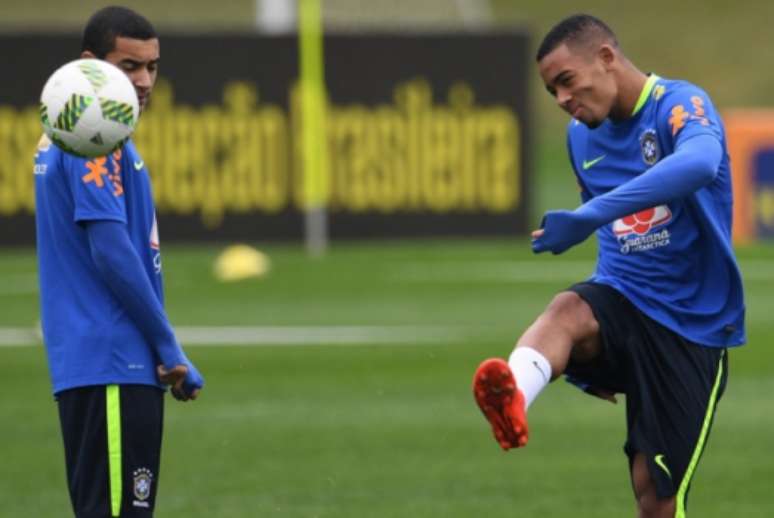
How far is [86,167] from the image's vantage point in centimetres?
636

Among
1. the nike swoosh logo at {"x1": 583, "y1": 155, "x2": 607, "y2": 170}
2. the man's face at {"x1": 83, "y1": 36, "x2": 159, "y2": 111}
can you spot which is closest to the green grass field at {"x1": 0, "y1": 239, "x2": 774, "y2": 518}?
the nike swoosh logo at {"x1": 583, "y1": 155, "x2": 607, "y2": 170}

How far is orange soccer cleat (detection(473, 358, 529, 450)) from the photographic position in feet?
22.1

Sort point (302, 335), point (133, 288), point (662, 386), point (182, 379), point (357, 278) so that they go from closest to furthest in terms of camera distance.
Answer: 1. point (133, 288)
2. point (182, 379)
3. point (662, 386)
4. point (302, 335)
5. point (357, 278)

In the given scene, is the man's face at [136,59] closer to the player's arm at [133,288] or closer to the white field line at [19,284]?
the player's arm at [133,288]

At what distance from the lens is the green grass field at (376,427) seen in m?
10.4

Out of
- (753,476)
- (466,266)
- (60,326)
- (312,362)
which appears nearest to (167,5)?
(466,266)

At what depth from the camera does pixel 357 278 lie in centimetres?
2352

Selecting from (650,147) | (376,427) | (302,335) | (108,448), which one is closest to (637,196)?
(650,147)

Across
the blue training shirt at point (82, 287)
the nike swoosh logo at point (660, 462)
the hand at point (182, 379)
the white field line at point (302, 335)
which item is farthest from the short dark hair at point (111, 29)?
the white field line at point (302, 335)

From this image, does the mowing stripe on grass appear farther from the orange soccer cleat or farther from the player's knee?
the orange soccer cleat

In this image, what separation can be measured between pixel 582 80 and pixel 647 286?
0.83 metres

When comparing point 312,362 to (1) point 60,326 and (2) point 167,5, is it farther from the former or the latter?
(2) point 167,5

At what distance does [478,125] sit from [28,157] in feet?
20.0

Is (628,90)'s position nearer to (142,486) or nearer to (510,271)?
(142,486)
